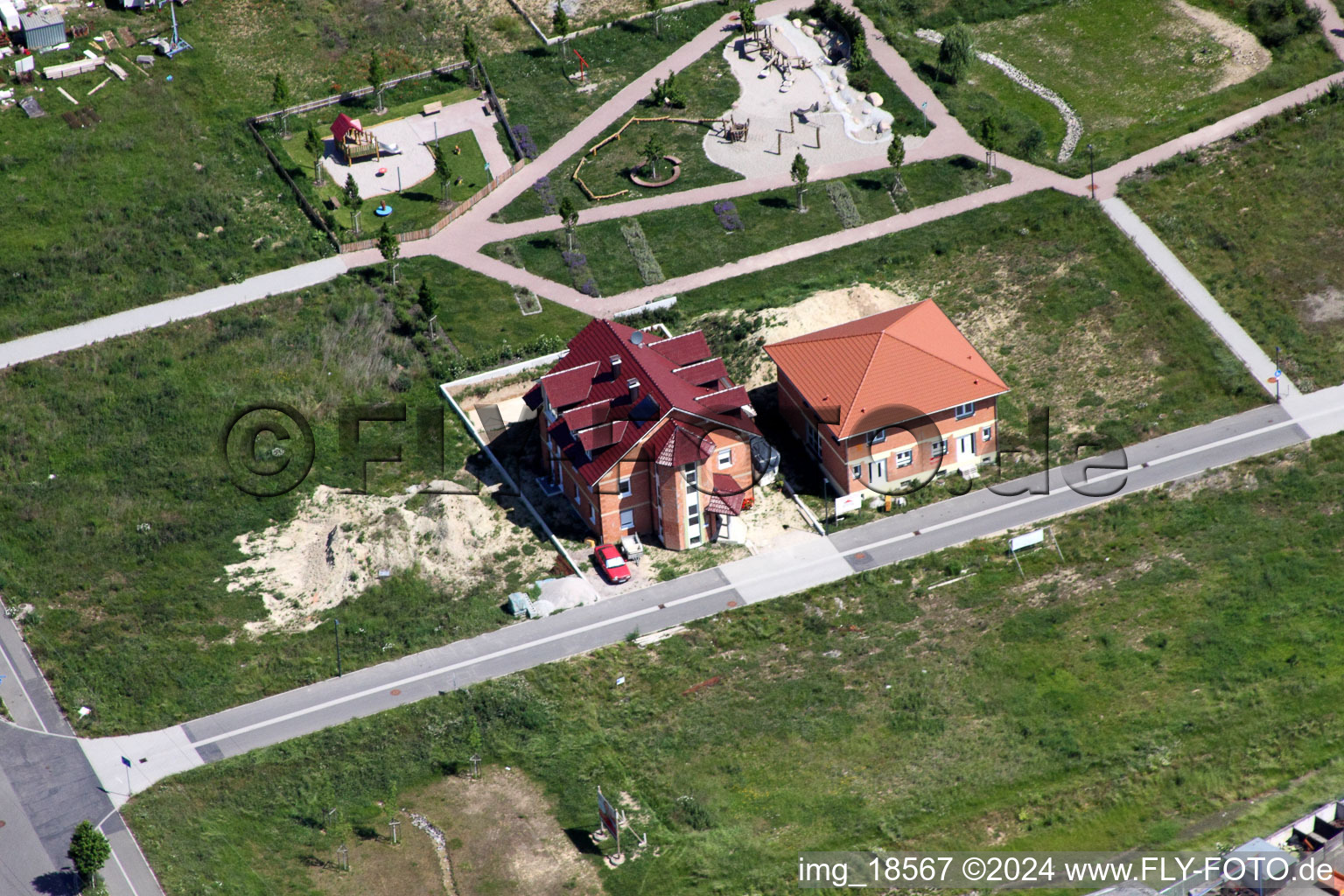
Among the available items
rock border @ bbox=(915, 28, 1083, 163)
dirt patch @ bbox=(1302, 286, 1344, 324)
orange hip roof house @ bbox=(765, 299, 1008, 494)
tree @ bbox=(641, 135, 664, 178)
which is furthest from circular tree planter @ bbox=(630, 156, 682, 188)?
dirt patch @ bbox=(1302, 286, 1344, 324)

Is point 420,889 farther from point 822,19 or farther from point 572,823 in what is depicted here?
point 822,19

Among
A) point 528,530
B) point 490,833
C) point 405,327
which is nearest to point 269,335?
point 405,327

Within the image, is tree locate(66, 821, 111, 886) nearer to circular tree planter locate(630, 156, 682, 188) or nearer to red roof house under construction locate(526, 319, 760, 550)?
red roof house under construction locate(526, 319, 760, 550)

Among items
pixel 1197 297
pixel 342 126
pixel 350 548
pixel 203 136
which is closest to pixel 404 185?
pixel 342 126

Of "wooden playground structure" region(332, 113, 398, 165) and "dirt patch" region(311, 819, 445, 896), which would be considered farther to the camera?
"wooden playground structure" region(332, 113, 398, 165)

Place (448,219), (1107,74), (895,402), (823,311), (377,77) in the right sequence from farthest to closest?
(377,77), (1107,74), (448,219), (823,311), (895,402)

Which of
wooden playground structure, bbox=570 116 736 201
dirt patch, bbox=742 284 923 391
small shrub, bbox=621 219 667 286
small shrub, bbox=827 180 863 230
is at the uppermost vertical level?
wooden playground structure, bbox=570 116 736 201

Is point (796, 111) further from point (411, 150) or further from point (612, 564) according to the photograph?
point (612, 564)
